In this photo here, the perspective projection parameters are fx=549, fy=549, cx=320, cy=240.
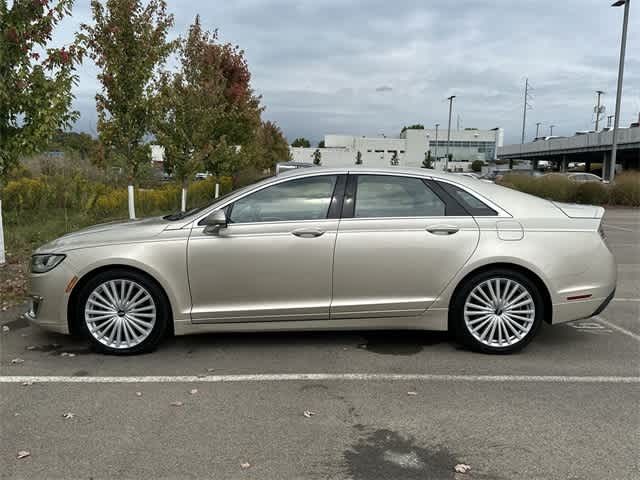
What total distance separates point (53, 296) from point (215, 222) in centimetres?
153

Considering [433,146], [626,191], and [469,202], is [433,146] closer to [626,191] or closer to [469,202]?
[626,191]

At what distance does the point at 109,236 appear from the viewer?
15.6 feet

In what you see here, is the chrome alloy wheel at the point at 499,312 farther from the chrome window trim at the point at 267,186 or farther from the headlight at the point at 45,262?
the headlight at the point at 45,262

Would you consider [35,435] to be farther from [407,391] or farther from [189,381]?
[407,391]

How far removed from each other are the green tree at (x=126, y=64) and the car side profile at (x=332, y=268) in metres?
7.08

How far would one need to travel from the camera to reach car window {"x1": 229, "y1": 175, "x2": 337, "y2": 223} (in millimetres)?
4762

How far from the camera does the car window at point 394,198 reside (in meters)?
4.82

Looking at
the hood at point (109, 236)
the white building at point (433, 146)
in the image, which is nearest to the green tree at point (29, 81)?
the hood at point (109, 236)

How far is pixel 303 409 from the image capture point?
3.76 m

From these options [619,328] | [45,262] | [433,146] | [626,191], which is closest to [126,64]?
[45,262]

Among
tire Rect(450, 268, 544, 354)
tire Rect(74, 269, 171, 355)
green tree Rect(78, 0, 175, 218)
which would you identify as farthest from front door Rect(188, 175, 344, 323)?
green tree Rect(78, 0, 175, 218)

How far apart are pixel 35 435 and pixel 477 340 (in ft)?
11.4

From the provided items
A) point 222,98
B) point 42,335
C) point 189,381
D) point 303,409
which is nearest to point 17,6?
point 42,335

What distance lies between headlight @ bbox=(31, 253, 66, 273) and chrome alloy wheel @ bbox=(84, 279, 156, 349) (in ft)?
1.36
